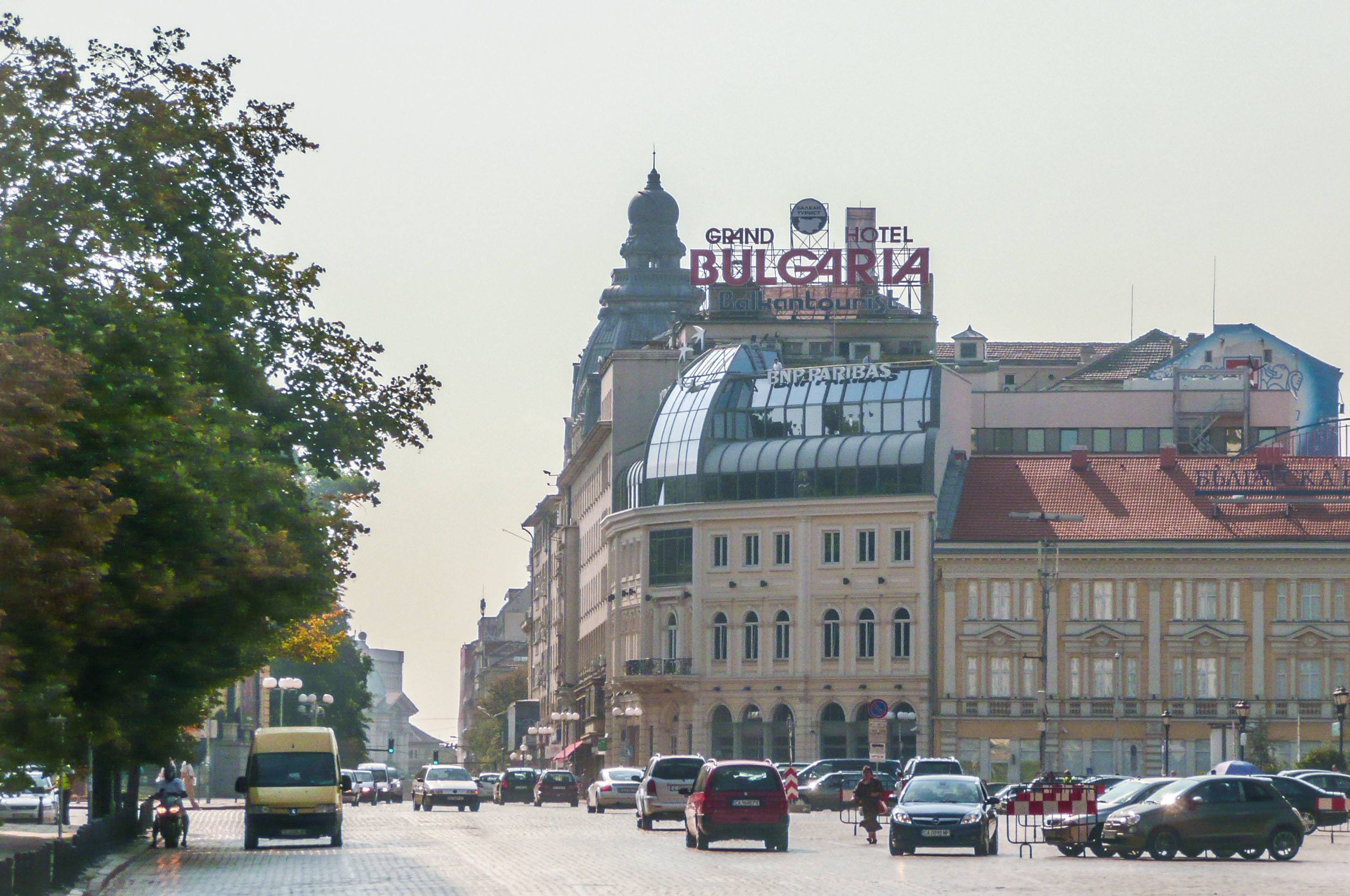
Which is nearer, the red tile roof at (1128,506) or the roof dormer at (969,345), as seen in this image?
the red tile roof at (1128,506)

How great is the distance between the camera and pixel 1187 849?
39812 millimetres

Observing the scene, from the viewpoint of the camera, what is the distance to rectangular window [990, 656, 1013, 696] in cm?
9875

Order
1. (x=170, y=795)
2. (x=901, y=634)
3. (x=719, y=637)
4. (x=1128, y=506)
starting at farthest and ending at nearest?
1. (x=719, y=637)
2. (x=1128, y=506)
3. (x=901, y=634)
4. (x=170, y=795)

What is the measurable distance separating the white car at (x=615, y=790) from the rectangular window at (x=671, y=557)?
29.9m

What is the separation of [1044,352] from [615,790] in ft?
274

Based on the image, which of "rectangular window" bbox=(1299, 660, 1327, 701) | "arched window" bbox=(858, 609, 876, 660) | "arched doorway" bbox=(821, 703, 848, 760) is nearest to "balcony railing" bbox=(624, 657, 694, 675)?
"arched doorway" bbox=(821, 703, 848, 760)

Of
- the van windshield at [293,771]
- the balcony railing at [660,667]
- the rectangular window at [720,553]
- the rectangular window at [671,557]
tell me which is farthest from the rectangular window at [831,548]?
the van windshield at [293,771]

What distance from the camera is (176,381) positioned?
3238cm

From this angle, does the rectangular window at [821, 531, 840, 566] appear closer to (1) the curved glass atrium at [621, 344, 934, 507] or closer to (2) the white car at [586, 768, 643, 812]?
(1) the curved glass atrium at [621, 344, 934, 507]

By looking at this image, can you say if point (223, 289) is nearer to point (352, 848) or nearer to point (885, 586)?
point (352, 848)

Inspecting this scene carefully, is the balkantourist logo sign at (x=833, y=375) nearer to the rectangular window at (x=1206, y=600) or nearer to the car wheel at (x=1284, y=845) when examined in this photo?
the rectangular window at (x=1206, y=600)

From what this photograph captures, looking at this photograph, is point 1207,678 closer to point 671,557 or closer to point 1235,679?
point 1235,679

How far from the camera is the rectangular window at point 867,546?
10288cm

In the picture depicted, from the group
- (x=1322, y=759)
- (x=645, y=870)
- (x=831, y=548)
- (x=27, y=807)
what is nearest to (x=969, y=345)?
(x=831, y=548)
